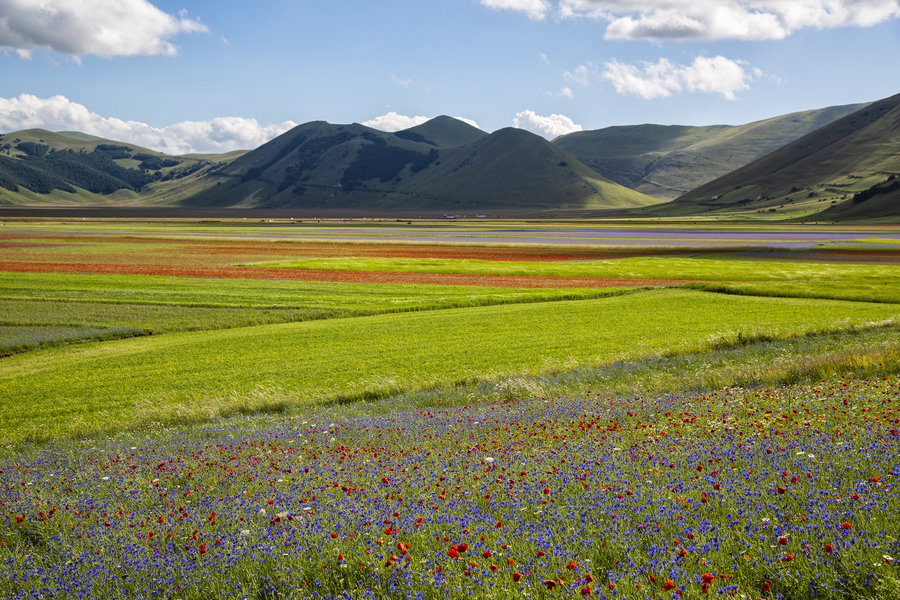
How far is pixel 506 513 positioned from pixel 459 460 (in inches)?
99.3

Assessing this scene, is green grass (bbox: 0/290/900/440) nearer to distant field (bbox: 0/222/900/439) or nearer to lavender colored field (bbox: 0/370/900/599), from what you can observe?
distant field (bbox: 0/222/900/439)

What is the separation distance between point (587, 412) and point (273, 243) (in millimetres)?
99550

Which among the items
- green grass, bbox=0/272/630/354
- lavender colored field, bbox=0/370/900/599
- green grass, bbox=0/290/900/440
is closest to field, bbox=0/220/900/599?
lavender colored field, bbox=0/370/900/599

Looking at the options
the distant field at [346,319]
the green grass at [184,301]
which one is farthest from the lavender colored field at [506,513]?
the green grass at [184,301]

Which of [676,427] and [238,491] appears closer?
[238,491]

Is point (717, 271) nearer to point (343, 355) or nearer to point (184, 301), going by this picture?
point (343, 355)

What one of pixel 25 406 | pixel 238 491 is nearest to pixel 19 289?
pixel 25 406

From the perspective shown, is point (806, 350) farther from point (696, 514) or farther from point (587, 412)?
point (696, 514)

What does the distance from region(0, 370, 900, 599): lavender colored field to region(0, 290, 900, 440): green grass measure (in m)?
7.86

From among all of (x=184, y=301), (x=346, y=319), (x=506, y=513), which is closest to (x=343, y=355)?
(x=346, y=319)

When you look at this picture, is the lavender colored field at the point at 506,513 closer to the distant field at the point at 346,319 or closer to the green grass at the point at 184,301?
the distant field at the point at 346,319

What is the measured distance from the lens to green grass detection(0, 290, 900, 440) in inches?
774

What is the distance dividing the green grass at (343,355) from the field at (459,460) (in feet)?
0.68

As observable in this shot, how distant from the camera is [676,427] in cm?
1080
